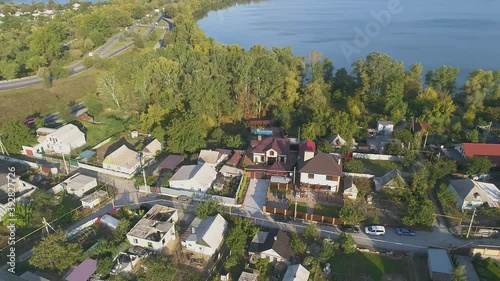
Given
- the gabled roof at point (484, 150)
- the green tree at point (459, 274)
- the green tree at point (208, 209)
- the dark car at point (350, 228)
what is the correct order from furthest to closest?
1. the gabled roof at point (484, 150)
2. the green tree at point (208, 209)
3. the dark car at point (350, 228)
4. the green tree at point (459, 274)

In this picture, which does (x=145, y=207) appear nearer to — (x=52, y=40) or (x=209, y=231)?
(x=209, y=231)

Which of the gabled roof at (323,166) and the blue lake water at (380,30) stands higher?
the blue lake water at (380,30)

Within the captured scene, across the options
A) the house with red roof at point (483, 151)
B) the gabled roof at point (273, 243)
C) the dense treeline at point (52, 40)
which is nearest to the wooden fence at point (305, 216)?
the gabled roof at point (273, 243)

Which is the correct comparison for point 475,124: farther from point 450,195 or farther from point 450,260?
point 450,260

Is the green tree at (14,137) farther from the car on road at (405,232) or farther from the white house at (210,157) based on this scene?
the car on road at (405,232)

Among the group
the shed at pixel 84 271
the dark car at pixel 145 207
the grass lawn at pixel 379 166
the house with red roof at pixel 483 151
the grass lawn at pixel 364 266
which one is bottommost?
the grass lawn at pixel 364 266

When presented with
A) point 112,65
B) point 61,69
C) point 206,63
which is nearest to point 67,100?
point 61,69

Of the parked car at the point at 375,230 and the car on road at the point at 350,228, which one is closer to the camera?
the parked car at the point at 375,230

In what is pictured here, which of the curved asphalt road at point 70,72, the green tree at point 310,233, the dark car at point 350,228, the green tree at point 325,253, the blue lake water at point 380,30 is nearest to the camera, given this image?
the green tree at point 325,253
